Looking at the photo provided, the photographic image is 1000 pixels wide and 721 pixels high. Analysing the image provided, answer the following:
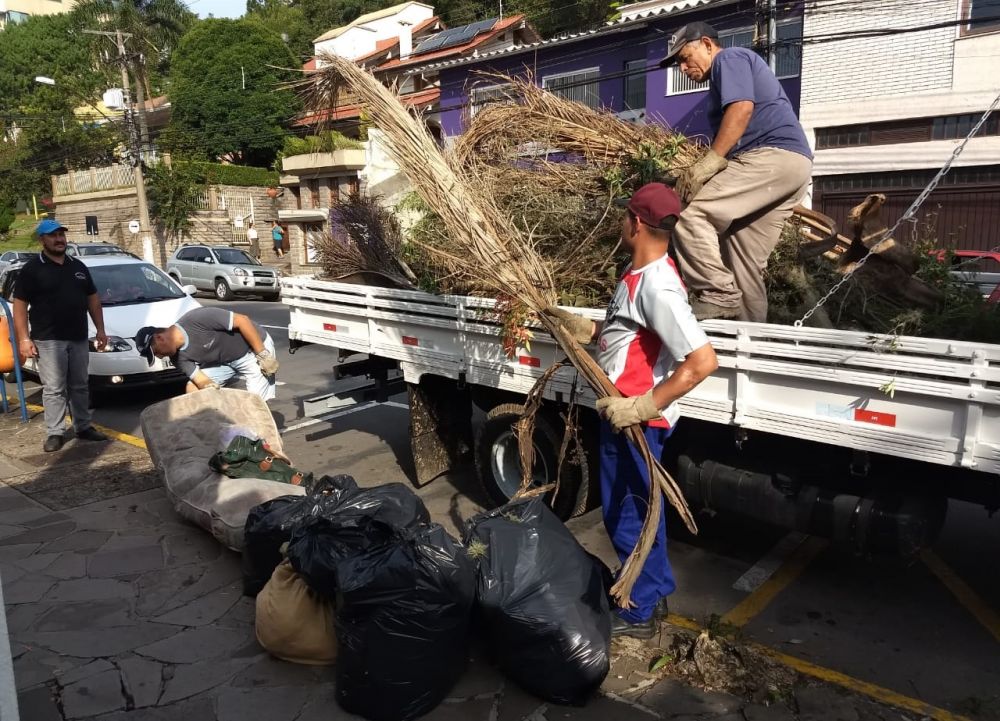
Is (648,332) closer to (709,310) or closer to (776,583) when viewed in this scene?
(709,310)

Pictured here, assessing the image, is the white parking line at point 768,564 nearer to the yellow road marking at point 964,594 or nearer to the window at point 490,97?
the yellow road marking at point 964,594

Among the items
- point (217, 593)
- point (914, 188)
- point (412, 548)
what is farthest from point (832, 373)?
point (914, 188)

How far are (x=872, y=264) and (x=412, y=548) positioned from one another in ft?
9.43

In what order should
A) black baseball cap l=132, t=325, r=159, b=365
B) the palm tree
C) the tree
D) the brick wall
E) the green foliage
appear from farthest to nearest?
the tree → the green foliage → the palm tree → the brick wall → black baseball cap l=132, t=325, r=159, b=365

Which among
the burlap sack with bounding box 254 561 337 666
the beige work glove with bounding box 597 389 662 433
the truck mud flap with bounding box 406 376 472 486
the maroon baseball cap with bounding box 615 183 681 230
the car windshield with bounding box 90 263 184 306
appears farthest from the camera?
the car windshield with bounding box 90 263 184 306

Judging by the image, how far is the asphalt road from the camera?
330cm

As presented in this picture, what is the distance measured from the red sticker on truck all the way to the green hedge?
37.2 metres

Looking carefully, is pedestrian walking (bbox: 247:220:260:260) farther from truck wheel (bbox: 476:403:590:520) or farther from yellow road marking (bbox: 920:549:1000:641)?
yellow road marking (bbox: 920:549:1000:641)

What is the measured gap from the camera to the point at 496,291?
4.56 metres

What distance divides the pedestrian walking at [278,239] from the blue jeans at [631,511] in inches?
1276

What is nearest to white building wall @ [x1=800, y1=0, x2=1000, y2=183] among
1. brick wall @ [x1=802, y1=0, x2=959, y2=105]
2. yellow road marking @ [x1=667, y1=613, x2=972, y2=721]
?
brick wall @ [x1=802, y1=0, x2=959, y2=105]

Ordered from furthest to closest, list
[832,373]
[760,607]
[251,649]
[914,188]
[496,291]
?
[914,188], [496,291], [760,607], [251,649], [832,373]

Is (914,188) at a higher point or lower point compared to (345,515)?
higher

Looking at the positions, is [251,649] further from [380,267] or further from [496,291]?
[380,267]
